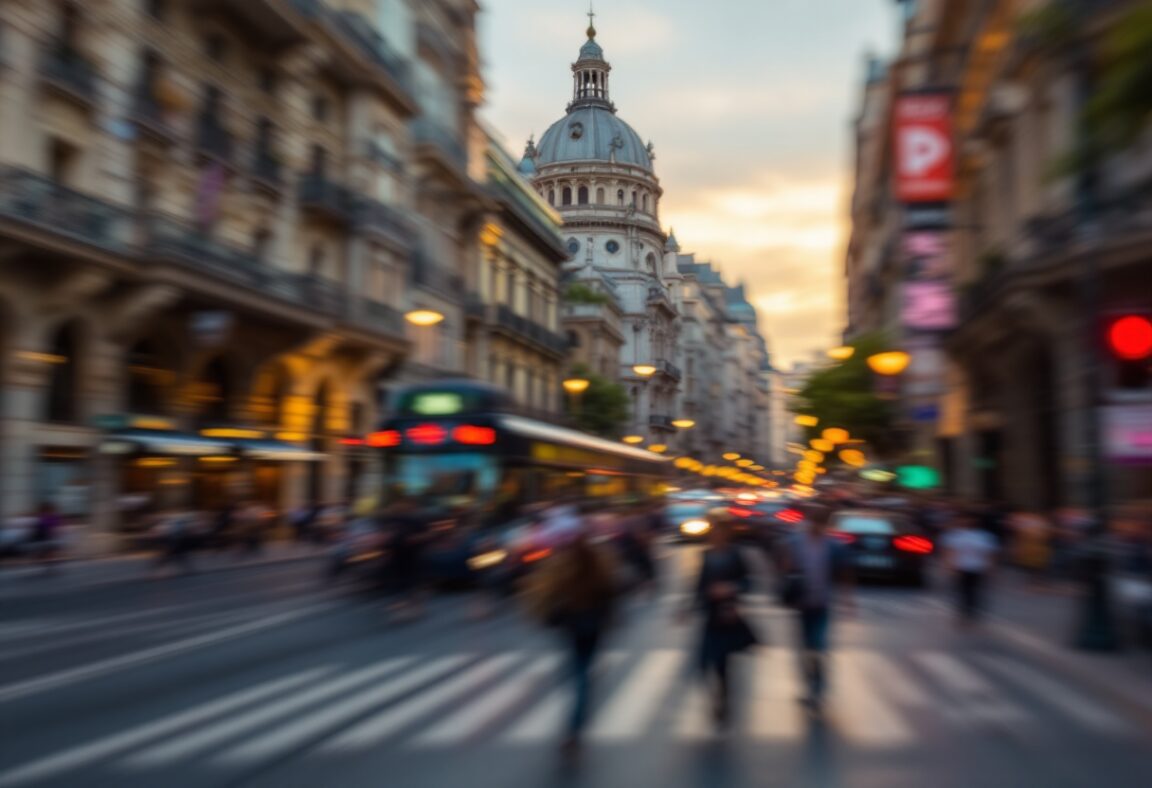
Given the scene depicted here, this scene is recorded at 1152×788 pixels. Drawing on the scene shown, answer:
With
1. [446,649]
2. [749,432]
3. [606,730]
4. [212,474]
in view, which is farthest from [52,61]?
[749,432]

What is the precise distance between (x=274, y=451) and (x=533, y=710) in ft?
77.6

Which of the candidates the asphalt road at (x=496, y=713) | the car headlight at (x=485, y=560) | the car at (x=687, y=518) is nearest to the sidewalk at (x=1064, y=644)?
the asphalt road at (x=496, y=713)

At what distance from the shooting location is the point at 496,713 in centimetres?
902

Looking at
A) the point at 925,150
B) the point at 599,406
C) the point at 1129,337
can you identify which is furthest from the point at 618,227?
the point at 1129,337

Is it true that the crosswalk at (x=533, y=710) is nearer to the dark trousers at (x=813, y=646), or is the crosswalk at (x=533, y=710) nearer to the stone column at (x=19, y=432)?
the dark trousers at (x=813, y=646)

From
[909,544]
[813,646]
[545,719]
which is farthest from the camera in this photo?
[909,544]

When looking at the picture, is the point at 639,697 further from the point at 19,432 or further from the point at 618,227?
the point at 618,227

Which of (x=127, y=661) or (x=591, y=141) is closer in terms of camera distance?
(x=127, y=661)

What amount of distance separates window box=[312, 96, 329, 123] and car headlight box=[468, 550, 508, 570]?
853 inches

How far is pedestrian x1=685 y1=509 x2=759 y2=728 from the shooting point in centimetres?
839

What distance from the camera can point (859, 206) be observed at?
2958 inches

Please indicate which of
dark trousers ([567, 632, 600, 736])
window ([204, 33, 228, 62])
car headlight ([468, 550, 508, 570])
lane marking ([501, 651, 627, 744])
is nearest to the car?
car headlight ([468, 550, 508, 570])

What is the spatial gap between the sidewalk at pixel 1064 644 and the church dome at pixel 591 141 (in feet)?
379

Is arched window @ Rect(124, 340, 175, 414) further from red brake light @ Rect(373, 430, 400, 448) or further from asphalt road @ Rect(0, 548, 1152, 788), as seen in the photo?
asphalt road @ Rect(0, 548, 1152, 788)
